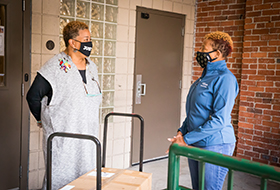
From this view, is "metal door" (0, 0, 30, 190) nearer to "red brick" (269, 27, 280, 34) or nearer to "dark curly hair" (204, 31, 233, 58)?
"dark curly hair" (204, 31, 233, 58)

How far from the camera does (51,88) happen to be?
2.16 metres

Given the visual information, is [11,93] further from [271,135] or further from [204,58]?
[271,135]

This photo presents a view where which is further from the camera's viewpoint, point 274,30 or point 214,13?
point 214,13

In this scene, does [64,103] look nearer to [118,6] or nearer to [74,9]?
[74,9]

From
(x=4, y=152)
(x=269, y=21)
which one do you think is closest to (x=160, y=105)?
(x=269, y=21)

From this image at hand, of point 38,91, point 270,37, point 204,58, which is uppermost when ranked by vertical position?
point 270,37

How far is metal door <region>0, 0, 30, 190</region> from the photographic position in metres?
2.89

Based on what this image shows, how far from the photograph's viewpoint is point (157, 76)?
4312mm

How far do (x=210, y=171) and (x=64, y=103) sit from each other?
114 centimetres

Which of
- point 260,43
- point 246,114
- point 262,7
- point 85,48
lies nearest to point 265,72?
point 260,43

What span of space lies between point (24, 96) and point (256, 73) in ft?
9.52

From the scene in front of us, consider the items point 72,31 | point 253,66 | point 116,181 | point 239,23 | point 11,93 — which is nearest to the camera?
point 116,181

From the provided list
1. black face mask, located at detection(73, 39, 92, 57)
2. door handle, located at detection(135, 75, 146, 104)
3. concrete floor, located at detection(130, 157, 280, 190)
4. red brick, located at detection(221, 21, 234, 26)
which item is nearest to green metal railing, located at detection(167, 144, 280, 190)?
black face mask, located at detection(73, 39, 92, 57)

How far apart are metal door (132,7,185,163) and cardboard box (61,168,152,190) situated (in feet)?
6.65
